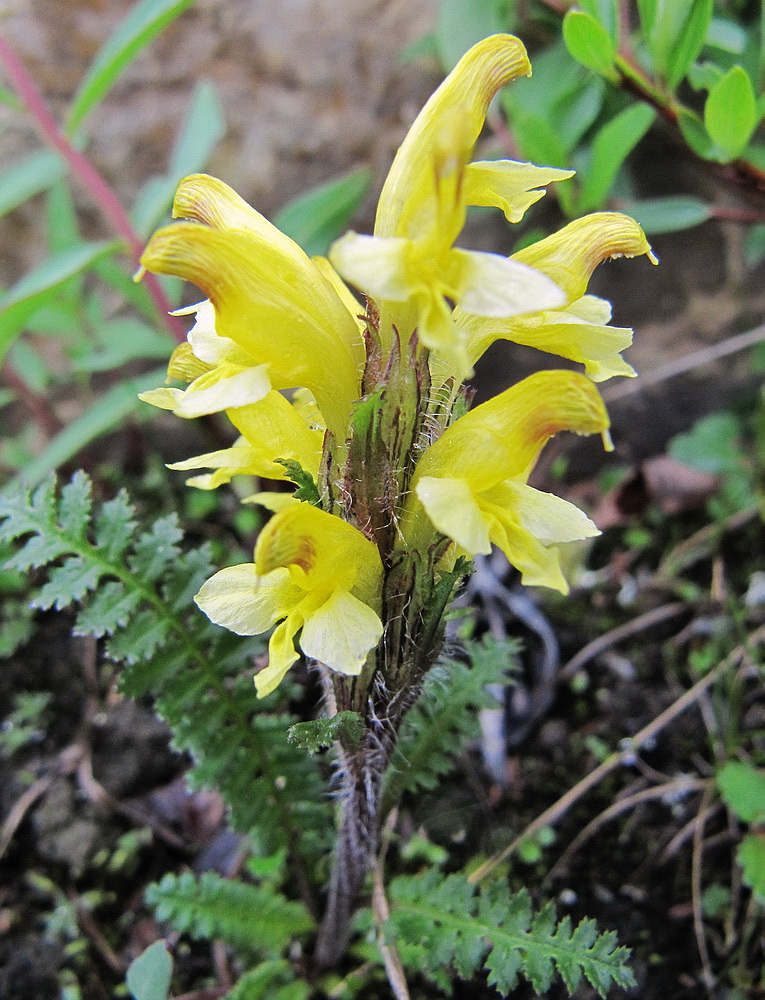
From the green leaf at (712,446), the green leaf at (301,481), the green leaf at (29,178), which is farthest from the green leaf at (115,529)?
the green leaf at (712,446)

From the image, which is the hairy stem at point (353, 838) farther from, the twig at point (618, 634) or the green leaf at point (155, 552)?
the twig at point (618, 634)

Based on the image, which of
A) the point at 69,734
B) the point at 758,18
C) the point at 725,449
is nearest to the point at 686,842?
the point at 725,449

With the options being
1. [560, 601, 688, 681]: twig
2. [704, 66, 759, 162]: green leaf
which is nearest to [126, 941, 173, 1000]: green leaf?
[560, 601, 688, 681]: twig

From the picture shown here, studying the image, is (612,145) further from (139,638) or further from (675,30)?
(139,638)

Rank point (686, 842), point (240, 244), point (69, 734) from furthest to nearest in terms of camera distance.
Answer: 1. point (69, 734)
2. point (686, 842)
3. point (240, 244)

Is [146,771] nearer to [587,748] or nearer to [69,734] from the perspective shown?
[69,734]

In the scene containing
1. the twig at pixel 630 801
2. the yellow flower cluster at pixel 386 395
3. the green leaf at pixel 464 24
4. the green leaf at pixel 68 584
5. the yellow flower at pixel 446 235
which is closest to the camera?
the yellow flower at pixel 446 235

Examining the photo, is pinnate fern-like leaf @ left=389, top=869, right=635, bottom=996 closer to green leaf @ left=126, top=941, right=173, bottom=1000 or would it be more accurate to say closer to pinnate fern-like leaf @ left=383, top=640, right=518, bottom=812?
pinnate fern-like leaf @ left=383, top=640, right=518, bottom=812
